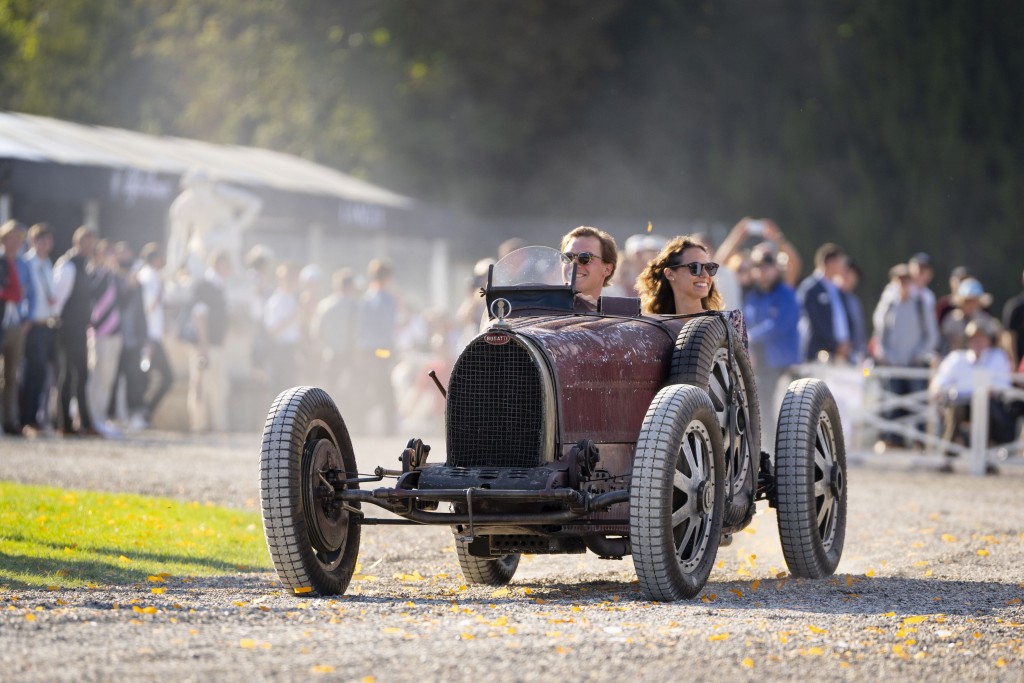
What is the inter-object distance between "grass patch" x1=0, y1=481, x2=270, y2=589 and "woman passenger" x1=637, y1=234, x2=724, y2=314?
2614mm

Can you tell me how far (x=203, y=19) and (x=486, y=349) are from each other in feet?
129

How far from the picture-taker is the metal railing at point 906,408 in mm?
17641

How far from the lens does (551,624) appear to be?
6.44 metres

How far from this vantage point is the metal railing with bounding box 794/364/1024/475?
17.6 meters

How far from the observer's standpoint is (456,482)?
7336 millimetres

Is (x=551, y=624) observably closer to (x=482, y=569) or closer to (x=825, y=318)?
(x=482, y=569)

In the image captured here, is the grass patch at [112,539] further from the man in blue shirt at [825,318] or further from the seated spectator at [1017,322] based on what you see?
the seated spectator at [1017,322]

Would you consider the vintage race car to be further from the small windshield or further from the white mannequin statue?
the white mannequin statue

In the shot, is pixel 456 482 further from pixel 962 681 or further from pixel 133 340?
pixel 133 340

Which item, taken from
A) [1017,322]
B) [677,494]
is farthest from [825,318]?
[677,494]

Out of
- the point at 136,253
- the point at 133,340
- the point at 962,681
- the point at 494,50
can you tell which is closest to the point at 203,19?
the point at 494,50

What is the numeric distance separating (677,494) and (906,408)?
484 inches

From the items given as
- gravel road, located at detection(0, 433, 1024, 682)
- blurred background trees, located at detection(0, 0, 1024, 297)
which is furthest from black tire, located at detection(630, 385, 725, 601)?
blurred background trees, located at detection(0, 0, 1024, 297)

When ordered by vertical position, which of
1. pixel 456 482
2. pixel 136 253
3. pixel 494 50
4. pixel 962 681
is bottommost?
pixel 962 681
